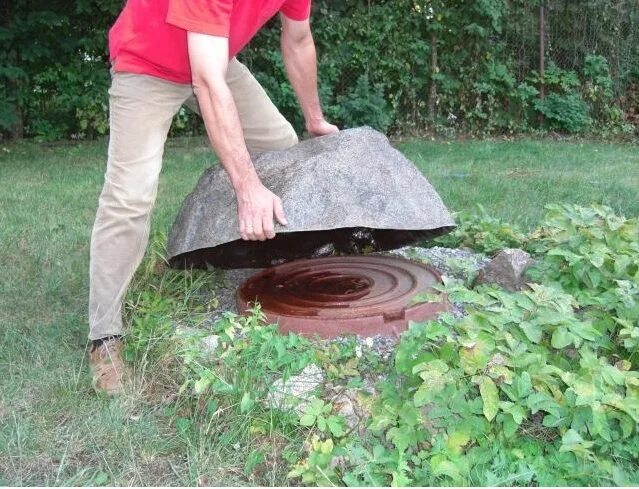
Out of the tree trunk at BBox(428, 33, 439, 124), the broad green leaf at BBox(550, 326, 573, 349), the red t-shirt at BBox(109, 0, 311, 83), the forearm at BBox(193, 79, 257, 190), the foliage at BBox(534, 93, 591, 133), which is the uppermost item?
the red t-shirt at BBox(109, 0, 311, 83)

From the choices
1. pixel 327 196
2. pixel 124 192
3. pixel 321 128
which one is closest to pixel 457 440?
pixel 327 196

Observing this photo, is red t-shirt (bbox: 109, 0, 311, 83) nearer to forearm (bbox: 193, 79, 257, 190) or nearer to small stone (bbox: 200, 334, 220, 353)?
forearm (bbox: 193, 79, 257, 190)

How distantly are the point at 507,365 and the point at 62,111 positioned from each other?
8.76 metres

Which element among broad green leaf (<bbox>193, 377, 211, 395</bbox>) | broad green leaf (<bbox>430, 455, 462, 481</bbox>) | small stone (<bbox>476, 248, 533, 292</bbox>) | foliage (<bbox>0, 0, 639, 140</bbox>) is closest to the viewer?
broad green leaf (<bbox>430, 455, 462, 481</bbox>)

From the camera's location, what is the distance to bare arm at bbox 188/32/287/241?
8.59 ft

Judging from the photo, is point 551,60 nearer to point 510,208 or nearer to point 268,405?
point 510,208

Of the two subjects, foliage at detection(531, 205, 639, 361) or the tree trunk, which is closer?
foliage at detection(531, 205, 639, 361)

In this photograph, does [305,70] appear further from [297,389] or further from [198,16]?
[297,389]

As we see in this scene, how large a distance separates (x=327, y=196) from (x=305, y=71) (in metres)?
0.96

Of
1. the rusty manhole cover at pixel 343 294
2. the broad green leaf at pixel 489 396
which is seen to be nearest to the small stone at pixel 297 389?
the rusty manhole cover at pixel 343 294

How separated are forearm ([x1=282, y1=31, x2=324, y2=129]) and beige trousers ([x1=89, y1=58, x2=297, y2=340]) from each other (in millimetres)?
Result: 781

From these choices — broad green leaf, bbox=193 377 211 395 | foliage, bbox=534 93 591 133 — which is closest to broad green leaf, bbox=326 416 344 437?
broad green leaf, bbox=193 377 211 395

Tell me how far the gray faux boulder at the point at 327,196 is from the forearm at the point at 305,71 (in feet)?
1.01

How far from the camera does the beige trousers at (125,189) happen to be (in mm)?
2906
